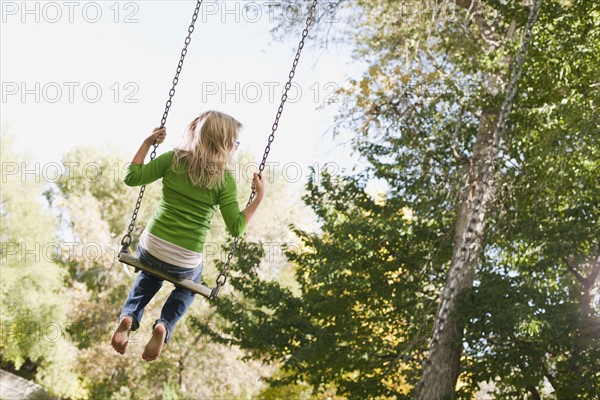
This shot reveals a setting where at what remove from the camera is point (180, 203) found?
389 centimetres

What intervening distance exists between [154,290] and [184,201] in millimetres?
584

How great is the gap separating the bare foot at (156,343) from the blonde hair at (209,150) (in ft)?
2.69

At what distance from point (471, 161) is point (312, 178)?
280cm

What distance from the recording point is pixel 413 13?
469 inches

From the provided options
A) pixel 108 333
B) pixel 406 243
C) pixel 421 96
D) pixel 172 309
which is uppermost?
pixel 421 96

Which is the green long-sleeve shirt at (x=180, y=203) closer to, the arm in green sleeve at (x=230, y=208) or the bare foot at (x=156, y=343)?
the arm in green sleeve at (x=230, y=208)

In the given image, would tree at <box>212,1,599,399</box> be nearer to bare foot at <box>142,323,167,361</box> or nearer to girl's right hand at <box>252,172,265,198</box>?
girl's right hand at <box>252,172,265,198</box>

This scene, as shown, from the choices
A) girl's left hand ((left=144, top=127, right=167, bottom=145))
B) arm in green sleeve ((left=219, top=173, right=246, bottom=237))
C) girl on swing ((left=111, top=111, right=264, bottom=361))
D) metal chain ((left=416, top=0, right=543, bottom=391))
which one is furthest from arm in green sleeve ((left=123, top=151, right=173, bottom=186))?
metal chain ((left=416, top=0, right=543, bottom=391))

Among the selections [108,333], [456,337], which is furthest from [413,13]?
[108,333]

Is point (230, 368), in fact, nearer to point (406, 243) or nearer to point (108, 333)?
point (108, 333)

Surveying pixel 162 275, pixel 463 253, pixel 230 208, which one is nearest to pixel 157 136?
pixel 230 208

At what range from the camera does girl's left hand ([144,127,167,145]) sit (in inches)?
157

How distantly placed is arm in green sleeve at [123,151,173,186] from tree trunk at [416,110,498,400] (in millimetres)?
6320

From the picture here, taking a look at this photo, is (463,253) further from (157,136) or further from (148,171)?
(148,171)
